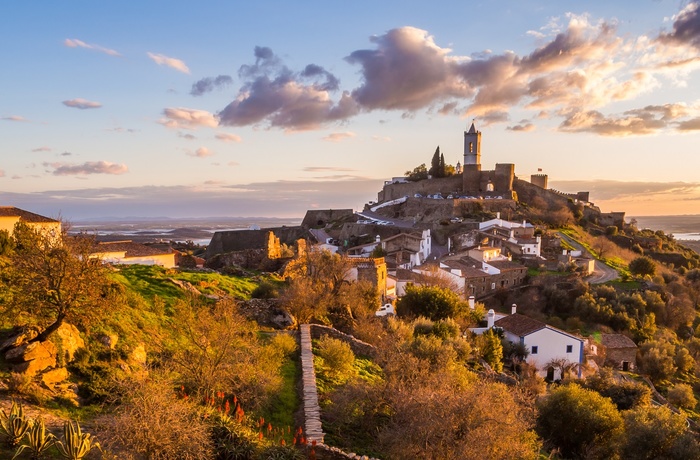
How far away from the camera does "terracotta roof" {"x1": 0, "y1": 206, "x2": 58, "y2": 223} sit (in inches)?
653

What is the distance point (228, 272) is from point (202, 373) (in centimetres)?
1646

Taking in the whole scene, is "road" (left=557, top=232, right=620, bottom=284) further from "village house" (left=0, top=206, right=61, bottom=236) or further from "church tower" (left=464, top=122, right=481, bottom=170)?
"village house" (left=0, top=206, right=61, bottom=236)

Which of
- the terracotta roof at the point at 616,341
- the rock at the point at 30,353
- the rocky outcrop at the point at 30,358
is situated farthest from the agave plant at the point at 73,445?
the terracotta roof at the point at 616,341

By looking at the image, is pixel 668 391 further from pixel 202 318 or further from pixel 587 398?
pixel 202 318

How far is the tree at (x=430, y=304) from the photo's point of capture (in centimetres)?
2442

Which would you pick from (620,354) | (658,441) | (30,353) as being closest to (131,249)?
(30,353)

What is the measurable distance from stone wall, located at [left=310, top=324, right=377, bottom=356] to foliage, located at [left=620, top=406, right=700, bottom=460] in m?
7.41

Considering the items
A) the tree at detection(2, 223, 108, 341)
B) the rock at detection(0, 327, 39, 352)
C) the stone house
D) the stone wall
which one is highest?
the tree at detection(2, 223, 108, 341)

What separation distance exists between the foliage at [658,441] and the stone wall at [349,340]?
292 inches

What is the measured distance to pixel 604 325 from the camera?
33094 mm

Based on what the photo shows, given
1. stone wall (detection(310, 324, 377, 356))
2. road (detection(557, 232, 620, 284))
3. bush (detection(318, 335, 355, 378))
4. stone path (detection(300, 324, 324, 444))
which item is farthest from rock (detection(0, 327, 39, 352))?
road (detection(557, 232, 620, 284))

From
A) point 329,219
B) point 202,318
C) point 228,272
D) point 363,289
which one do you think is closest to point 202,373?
point 202,318

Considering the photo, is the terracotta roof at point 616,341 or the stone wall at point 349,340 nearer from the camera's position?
the stone wall at point 349,340

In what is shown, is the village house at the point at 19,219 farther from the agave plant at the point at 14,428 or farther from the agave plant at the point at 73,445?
the agave plant at the point at 73,445
